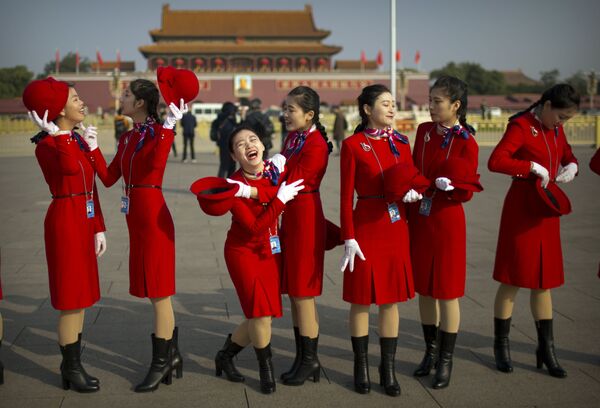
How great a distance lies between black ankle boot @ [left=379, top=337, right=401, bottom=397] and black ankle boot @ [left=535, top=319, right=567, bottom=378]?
2.71ft

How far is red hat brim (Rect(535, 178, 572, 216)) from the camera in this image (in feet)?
11.5

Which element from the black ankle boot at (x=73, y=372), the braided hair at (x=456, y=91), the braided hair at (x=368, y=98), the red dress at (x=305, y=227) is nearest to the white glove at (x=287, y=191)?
the red dress at (x=305, y=227)

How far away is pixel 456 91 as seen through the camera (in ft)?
11.3

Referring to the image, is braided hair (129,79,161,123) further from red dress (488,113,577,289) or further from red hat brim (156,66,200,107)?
red dress (488,113,577,289)

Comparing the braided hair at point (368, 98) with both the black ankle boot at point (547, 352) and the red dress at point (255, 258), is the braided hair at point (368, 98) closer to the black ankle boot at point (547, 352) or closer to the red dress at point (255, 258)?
the red dress at point (255, 258)

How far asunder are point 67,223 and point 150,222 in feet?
1.34

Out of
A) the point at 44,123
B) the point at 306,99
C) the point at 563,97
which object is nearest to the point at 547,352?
the point at 563,97

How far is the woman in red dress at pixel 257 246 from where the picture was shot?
3.23 m

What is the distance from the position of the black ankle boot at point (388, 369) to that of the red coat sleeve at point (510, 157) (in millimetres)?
1045

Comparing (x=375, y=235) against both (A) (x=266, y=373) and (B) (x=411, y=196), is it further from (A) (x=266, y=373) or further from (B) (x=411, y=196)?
(A) (x=266, y=373)

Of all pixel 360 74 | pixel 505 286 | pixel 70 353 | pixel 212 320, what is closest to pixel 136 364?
pixel 70 353

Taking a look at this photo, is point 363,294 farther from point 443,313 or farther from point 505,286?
point 505,286

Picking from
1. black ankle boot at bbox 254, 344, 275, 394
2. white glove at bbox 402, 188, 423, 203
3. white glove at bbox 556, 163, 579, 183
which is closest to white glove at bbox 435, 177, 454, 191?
white glove at bbox 402, 188, 423, 203

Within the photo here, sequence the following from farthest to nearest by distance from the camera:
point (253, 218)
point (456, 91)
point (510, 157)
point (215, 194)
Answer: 1. point (510, 157)
2. point (456, 91)
3. point (253, 218)
4. point (215, 194)
